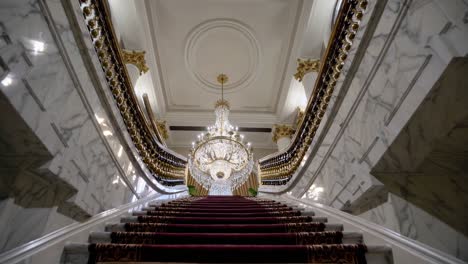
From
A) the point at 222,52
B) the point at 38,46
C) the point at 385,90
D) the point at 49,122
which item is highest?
the point at 222,52

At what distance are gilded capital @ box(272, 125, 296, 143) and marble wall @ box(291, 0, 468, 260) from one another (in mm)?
5812

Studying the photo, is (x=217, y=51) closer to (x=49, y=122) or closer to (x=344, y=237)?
(x=49, y=122)

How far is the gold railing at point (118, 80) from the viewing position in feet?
8.14

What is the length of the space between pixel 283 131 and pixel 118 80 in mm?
6923

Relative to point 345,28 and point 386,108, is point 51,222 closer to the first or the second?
point 386,108

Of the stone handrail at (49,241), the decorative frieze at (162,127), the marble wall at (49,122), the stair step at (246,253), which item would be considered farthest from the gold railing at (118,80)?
the decorative frieze at (162,127)

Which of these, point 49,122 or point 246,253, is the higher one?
point 49,122

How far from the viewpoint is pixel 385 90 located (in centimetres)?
200

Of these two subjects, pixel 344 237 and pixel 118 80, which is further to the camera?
pixel 118 80

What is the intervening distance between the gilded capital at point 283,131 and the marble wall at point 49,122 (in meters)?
7.10

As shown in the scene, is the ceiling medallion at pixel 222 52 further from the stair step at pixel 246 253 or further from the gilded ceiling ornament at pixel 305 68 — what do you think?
the stair step at pixel 246 253

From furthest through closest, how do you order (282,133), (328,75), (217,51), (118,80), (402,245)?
(282,133) → (217,51) → (328,75) → (118,80) → (402,245)

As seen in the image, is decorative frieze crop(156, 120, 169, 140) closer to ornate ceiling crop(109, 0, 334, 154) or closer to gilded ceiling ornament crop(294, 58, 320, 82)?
ornate ceiling crop(109, 0, 334, 154)

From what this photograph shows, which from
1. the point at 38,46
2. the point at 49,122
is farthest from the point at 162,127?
the point at 38,46
